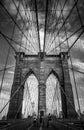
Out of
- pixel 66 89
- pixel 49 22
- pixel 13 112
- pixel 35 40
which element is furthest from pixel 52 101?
pixel 49 22

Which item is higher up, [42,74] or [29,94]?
[42,74]

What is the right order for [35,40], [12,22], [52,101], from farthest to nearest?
[52,101]
[35,40]
[12,22]

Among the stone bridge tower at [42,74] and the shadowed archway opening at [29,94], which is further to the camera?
the shadowed archway opening at [29,94]

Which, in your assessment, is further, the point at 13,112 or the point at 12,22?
the point at 13,112

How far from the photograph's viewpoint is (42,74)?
44.0 ft

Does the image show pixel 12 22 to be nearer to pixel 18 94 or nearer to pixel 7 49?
pixel 7 49

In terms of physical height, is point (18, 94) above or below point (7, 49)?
below

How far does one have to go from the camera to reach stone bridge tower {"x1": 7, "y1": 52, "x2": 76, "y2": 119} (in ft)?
38.0

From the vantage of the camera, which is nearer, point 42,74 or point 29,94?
point 42,74

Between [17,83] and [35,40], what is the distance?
6.42 metres

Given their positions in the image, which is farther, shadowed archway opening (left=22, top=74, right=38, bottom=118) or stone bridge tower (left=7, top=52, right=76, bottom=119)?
shadowed archway opening (left=22, top=74, right=38, bottom=118)

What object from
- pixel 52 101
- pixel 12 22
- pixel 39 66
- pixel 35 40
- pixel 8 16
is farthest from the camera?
pixel 52 101

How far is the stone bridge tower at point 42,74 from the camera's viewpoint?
11578 mm

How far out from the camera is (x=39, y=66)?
14.7 metres
